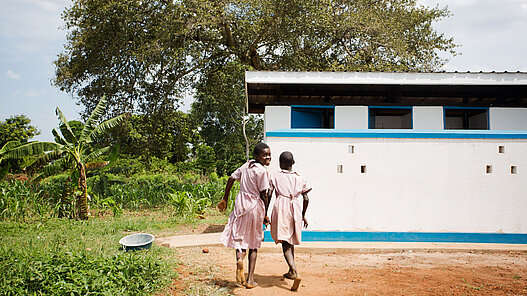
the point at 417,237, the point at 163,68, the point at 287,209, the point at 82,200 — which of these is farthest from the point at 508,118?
the point at 163,68

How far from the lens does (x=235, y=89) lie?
62.3 feet

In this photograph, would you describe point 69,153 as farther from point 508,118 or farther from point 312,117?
point 508,118

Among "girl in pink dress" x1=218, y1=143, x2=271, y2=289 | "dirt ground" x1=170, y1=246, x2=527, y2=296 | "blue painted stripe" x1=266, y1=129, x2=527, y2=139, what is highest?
"blue painted stripe" x1=266, y1=129, x2=527, y2=139

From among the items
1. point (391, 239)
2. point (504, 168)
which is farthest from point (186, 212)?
point (504, 168)

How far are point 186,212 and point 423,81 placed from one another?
7692 mm

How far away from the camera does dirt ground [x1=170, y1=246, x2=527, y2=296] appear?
4.62 meters

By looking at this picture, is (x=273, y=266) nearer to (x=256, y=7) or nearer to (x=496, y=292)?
(x=496, y=292)

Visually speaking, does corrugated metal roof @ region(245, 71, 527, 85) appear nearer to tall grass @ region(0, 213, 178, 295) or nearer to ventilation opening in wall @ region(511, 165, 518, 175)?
ventilation opening in wall @ region(511, 165, 518, 175)

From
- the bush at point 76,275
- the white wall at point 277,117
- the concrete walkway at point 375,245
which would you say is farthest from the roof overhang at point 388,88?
the bush at point 76,275

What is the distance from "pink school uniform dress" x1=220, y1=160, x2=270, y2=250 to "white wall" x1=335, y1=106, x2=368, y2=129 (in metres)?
5.24

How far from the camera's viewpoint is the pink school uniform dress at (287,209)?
15.7 feet

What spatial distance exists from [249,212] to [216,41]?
14.9 meters

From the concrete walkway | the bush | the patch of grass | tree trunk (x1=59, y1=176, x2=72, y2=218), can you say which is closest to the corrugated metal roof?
the concrete walkway

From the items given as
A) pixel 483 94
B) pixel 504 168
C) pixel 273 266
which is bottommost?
pixel 273 266
